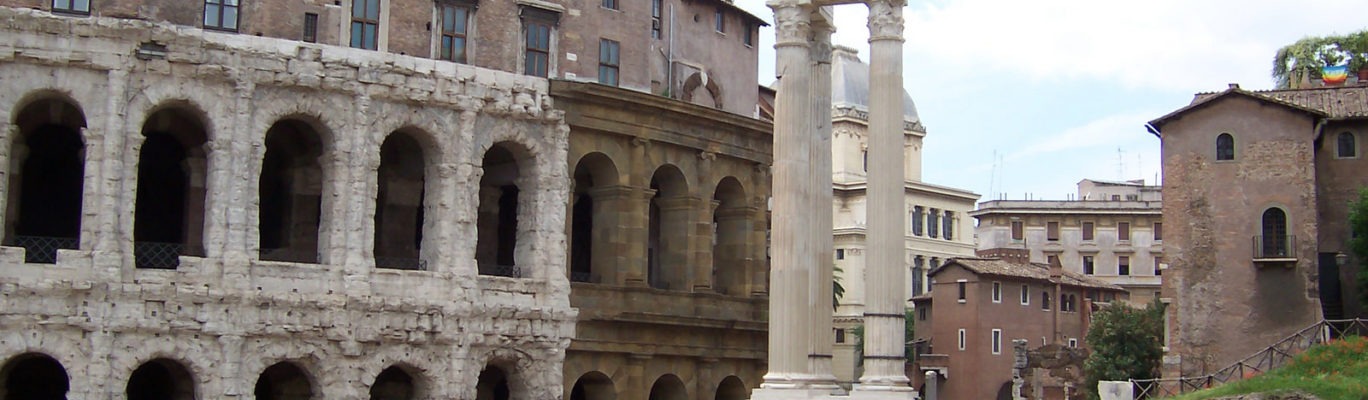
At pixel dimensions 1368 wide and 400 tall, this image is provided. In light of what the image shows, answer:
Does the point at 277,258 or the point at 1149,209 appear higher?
the point at 1149,209

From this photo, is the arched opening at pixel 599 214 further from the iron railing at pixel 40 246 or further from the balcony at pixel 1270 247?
the balcony at pixel 1270 247

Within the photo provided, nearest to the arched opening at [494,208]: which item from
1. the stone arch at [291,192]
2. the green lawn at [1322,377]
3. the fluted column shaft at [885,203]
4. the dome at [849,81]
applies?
the stone arch at [291,192]

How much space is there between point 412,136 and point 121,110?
7316mm

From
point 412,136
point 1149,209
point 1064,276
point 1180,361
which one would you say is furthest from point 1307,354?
point 1149,209

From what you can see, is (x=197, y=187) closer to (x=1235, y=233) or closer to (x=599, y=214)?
(x=599, y=214)

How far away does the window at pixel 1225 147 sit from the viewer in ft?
164

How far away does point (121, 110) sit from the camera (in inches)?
1404

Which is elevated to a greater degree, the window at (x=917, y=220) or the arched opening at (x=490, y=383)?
the window at (x=917, y=220)

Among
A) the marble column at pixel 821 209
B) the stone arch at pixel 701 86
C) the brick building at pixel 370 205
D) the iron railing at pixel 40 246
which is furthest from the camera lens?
the stone arch at pixel 701 86

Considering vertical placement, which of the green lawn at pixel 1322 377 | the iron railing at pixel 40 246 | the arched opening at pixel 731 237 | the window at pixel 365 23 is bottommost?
the green lawn at pixel 1322 377

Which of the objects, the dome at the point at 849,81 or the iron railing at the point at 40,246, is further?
the dome at the point at 849,81

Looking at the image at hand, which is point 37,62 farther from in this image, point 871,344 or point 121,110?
point 871,344

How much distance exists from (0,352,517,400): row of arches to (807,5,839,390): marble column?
374 inches

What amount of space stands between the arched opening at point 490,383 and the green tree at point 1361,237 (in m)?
23.4
